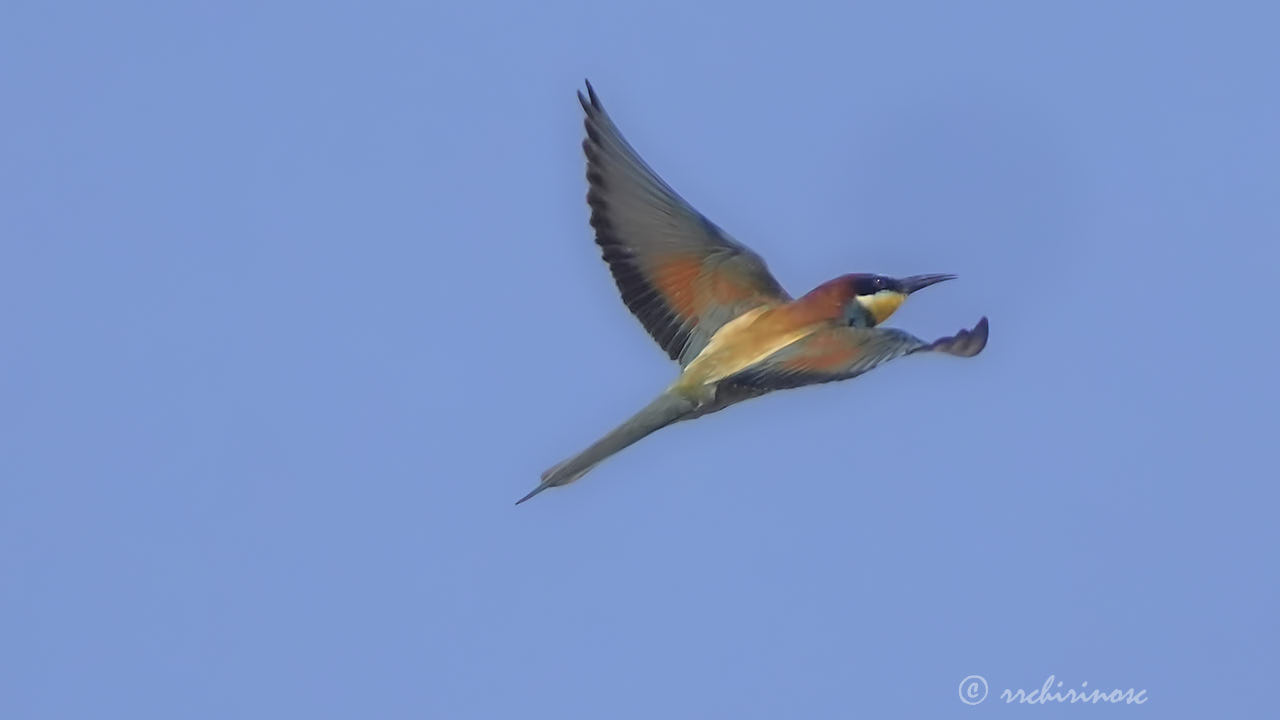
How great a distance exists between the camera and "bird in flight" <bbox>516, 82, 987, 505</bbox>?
24.3 feet

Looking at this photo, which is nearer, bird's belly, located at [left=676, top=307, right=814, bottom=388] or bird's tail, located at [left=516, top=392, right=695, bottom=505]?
bird's tail, located at [left=516, top=392, right=695, bottom=505]

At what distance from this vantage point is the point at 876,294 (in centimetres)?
787

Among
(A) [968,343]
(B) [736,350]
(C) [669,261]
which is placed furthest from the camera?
(C) [669,261]

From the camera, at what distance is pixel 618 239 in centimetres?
811

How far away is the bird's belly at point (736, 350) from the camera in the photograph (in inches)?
300

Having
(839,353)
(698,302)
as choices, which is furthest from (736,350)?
(839,353)

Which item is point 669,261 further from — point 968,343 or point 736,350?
point 968,343

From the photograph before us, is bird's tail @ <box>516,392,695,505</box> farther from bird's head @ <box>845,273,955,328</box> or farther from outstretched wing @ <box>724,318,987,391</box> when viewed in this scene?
bird's head @ <box>845,273,955,328</box>

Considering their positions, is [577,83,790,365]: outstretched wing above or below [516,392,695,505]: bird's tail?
above

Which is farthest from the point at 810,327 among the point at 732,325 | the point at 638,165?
the point at 638,165

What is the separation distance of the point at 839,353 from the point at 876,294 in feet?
2.25

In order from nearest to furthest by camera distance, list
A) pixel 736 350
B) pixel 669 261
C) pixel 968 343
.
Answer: pixel 968 343 < pixel 736 350 < pixel 669 261

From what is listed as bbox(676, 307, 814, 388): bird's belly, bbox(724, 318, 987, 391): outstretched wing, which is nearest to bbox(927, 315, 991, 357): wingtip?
bbox(724, 318, 987, 391): outstretched wing

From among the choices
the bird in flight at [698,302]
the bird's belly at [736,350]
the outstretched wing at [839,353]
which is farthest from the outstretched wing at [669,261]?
the outstretched wing at [839,353]
